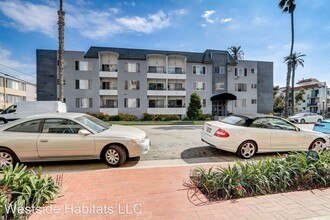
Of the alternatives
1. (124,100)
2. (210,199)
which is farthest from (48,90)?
(210,199)

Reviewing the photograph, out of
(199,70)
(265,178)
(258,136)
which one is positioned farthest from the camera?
(199,70)

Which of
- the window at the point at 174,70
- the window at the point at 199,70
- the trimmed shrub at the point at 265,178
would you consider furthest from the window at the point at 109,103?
the trimmed shrub at the point at 265,178

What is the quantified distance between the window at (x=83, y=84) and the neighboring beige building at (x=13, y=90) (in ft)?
77.8

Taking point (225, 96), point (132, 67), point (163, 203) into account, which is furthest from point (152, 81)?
point (163, 203)

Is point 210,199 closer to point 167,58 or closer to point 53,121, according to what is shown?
point 53,121

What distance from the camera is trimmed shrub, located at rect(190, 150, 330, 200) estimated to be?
10.1 feet

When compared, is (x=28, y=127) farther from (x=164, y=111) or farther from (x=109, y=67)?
(x=109, y=67)

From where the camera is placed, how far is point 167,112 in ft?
84.5

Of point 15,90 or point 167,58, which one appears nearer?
point 167,58

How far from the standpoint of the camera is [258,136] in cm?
582

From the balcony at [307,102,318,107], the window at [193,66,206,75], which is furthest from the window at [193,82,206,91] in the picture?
the balcony at [307,102,318,107]

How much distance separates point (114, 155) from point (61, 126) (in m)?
1.85

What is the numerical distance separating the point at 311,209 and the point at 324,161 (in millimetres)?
1810

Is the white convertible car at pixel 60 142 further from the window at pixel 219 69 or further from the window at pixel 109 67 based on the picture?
the window at pixel 219 69
